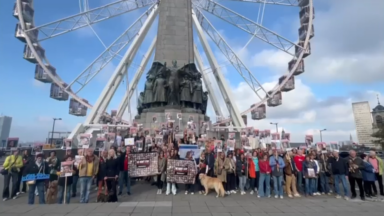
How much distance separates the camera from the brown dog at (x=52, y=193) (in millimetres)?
7770

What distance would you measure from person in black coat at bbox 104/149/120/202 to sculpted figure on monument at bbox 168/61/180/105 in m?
12.5

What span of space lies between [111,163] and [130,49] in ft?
80.0

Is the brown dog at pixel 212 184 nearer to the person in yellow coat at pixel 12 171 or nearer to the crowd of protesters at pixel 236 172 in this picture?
the crowd of protesters at pixel 236 172

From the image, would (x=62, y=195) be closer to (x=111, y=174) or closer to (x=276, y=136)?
(x=111, y=174)

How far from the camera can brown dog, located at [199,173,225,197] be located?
27.9 feet

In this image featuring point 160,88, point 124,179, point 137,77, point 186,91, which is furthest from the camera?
point 137,77

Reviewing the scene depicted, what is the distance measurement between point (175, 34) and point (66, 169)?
701 inches

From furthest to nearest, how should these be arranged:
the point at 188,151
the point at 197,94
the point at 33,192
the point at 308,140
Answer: the point at 197,94 < the point at 308,140 < the point at 188,151 < the point at 33,192

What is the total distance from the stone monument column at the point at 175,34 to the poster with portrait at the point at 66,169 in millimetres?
15604

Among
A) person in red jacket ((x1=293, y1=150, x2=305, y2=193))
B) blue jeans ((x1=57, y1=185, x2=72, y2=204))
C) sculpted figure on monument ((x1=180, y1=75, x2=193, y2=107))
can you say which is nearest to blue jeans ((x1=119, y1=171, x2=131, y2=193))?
blue jeans ((x1=57, y1=185, x2=72, y2=204))

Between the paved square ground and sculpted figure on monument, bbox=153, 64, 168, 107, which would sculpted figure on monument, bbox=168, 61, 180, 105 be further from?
the paved square ground

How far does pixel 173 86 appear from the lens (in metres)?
20.5

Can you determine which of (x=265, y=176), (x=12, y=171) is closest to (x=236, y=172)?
(x=265, y=176)

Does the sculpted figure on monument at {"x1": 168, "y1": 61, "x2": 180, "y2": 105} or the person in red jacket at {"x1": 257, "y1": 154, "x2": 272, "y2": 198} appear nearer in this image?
the person in red jacket at {"x1": 257, "y1": 154, "x2": 272, "y2": 198}
